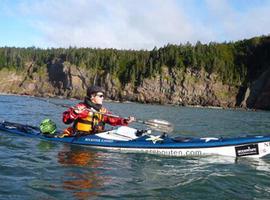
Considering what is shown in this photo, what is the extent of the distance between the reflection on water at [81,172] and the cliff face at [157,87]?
326 ft

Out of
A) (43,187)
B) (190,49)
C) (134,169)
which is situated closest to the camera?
(43,187)

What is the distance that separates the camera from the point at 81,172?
1027 cm

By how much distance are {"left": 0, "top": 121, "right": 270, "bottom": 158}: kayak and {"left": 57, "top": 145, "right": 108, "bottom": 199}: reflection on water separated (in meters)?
0.60

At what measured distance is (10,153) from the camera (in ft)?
41.7

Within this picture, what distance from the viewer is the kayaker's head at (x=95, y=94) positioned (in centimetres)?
1411

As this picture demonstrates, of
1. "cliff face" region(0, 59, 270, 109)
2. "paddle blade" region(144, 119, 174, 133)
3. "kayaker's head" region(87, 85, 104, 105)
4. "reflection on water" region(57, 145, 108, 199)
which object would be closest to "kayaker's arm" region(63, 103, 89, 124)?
"kayaker's head" region(87, 85, 104, 105)

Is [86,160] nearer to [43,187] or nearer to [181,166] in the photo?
[181,166]

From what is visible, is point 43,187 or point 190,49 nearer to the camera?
point 43,187

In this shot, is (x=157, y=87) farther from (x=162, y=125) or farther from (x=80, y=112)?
(x=80, y=112)

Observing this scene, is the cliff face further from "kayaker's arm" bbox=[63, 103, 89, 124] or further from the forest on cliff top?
"kayaker's arm" bbox=[63, 103, 89, 124]

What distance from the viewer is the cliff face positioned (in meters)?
119

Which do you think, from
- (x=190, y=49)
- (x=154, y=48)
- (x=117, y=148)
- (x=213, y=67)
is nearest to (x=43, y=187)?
(x=117, y=148)

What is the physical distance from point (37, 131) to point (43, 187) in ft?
28.2

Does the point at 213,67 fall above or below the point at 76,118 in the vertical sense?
above
